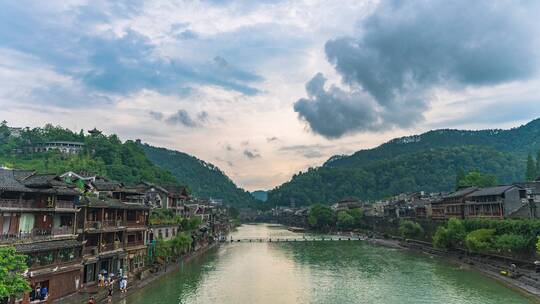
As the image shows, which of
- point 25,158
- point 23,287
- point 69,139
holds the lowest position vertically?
point 23,287

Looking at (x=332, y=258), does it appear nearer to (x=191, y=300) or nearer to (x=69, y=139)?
(x=191, y=300)

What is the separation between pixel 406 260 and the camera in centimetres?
6238

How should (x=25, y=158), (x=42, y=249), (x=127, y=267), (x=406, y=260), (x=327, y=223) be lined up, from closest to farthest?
(x=42, y=249) < (x=127, y=267) < (x=406, y=260) < (x=25, y=158) < (x=327, y=223)

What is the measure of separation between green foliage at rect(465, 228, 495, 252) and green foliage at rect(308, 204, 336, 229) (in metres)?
88.7

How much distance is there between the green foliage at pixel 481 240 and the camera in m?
51.9

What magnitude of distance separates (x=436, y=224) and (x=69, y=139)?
11387cm

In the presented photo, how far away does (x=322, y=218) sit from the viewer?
145m

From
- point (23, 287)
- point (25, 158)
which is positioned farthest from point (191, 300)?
point (25, 158)

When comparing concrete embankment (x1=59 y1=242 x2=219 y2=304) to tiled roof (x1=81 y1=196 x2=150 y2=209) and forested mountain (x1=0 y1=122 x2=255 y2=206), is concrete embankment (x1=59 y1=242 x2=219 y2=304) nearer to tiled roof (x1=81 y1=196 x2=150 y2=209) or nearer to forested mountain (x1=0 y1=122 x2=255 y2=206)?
tiled roof (x1=81 y1=196 x2=150 y2=209)

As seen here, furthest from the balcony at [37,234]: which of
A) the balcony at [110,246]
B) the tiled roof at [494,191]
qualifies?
the tiled roof at [494,191]

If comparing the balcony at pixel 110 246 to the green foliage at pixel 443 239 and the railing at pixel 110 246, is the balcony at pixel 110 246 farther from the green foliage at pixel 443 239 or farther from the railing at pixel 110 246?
the green foliage at pixel 443 239

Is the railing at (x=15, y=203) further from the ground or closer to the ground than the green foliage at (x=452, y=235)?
further from the ground

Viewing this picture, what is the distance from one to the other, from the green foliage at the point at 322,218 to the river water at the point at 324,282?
7619cm

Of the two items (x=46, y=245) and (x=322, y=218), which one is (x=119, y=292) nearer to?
(x=46, y=245)
